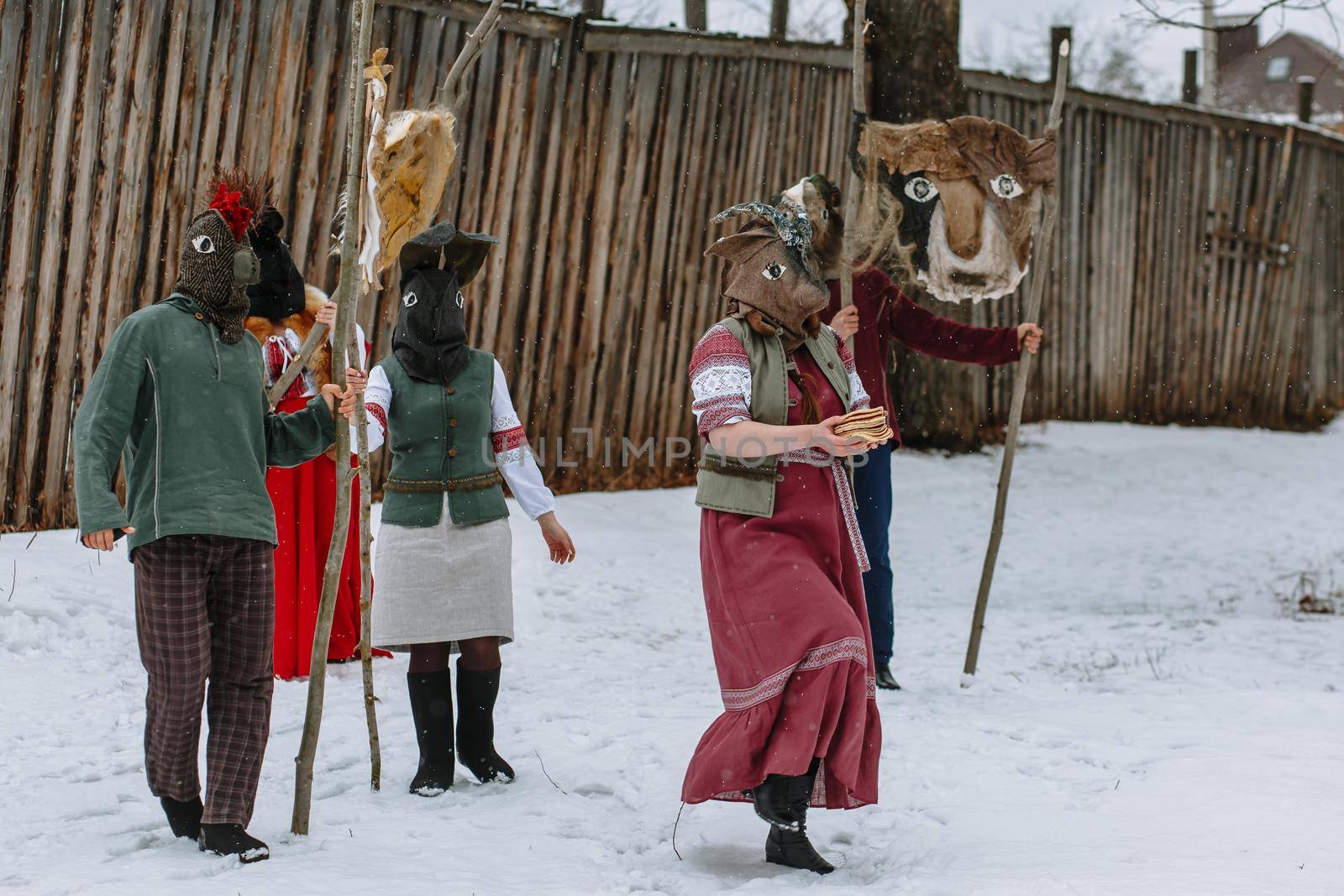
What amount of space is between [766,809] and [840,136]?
6.66 m

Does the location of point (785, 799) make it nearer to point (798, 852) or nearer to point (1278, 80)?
point (798, 852)

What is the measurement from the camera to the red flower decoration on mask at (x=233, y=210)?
3387 millimetres

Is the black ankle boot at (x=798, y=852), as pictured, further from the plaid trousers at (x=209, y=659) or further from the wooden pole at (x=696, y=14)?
the wooden pole at (x=696, y=14)

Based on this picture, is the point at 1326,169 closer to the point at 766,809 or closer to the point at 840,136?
the point at 840,136

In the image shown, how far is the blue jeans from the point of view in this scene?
16.9 ft

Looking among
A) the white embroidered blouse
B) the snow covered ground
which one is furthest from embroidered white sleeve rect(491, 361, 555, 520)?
the snow covered ground

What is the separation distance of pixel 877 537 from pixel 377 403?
210cm

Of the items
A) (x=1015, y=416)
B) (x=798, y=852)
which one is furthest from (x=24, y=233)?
(x=798, y=852)

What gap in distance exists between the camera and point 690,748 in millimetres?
4324

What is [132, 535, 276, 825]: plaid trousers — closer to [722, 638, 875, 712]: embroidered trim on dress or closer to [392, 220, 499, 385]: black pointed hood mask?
[392, 220, 499, 385]: black pointed hood mask

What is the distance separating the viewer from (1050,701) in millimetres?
5156

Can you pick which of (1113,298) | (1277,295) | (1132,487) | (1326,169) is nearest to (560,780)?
(1132,487)

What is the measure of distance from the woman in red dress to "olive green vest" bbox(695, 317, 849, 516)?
2008 millimetres

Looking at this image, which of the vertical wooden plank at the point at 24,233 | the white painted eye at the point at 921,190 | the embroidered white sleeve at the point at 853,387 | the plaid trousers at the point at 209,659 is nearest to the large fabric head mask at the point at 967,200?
the white painted eye at the point at 921,190
